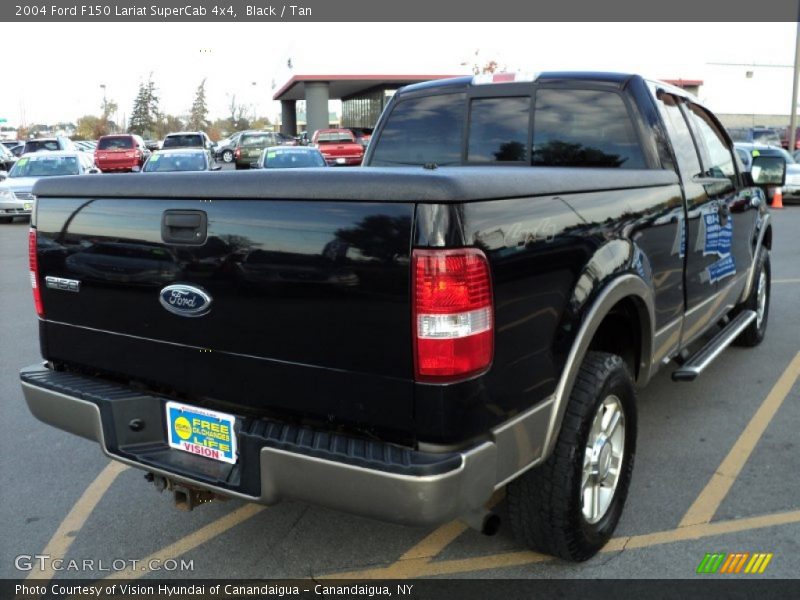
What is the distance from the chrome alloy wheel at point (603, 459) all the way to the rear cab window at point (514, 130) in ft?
4.86

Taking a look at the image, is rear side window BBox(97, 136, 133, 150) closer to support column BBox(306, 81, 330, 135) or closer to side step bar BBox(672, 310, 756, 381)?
support column BBox(306, 81, 330, 135)

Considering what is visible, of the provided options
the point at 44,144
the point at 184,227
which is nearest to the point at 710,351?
the point at 184,227

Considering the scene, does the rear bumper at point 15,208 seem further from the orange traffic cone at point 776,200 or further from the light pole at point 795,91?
the light pole at point 795,91

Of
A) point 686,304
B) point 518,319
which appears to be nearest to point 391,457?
point 518,319

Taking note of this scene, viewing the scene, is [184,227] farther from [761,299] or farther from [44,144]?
[44,144]

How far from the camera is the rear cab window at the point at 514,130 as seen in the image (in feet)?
13.7

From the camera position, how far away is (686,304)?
13.4 feet

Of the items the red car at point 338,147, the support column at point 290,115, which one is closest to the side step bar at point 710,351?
the red car at point 338,147

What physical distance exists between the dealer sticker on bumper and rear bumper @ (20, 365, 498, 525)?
0.04 meters

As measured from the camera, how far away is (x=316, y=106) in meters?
39.8

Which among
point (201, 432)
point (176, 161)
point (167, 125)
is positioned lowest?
point (201, 432)

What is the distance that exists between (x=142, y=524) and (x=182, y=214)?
1632 millimetres

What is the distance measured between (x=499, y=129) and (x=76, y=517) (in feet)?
10.2

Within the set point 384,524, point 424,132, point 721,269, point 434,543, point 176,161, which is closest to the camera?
point 434,543
